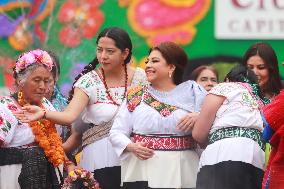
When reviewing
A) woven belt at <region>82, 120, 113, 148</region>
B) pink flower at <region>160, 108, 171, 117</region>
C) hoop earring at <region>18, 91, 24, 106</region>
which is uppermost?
hoop earring at <region>18, 91, 24, 106</region>

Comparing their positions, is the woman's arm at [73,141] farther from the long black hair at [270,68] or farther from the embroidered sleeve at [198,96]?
the long black hair at [270,68]

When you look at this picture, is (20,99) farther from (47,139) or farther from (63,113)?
(63,113)

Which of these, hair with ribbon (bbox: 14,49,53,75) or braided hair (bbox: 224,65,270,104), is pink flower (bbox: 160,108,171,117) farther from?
hair with ribbon (bbox: 14,49,53,75)

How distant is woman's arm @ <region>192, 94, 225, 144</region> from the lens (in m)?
5.99

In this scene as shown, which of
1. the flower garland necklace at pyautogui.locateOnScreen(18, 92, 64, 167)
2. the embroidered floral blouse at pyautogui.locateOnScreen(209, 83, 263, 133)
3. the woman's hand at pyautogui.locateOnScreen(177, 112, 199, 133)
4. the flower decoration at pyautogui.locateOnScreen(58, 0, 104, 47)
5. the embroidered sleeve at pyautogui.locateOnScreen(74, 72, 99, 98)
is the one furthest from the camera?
the flower decoration at pyautogui.locateOnScreen(58, 0, 104, 47)

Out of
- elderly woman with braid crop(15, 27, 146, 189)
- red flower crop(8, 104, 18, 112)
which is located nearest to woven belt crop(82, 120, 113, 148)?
elderly woman with braid crop(15, 27, 146, 189)

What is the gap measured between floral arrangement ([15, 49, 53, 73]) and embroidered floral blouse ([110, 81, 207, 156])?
29.6 inches

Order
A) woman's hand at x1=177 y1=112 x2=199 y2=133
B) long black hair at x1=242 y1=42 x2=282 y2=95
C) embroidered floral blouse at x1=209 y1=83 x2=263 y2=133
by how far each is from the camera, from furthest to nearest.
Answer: long black hair at x1=242 y1=42 x2=282 y2=95 < woman's hand at x1=177 y1=112 x2=199 y2=133 < embroidered floral blouse at x1=209 y1=83 x2=263 y2=133

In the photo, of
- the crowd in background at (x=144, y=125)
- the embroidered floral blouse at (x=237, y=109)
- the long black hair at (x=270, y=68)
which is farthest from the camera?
the long black hair at (x=270, y=68)

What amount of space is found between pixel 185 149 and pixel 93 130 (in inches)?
34.2

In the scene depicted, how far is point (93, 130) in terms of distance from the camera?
680cm

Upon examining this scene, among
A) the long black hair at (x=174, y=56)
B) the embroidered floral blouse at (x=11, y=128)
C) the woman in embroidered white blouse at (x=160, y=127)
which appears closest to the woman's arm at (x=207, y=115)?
the woman in embroidered white blouse at (x=160, y=127)

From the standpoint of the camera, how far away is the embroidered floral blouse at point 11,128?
5609 millimetres

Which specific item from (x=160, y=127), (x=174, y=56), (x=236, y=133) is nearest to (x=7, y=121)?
(x=160, y=127)
